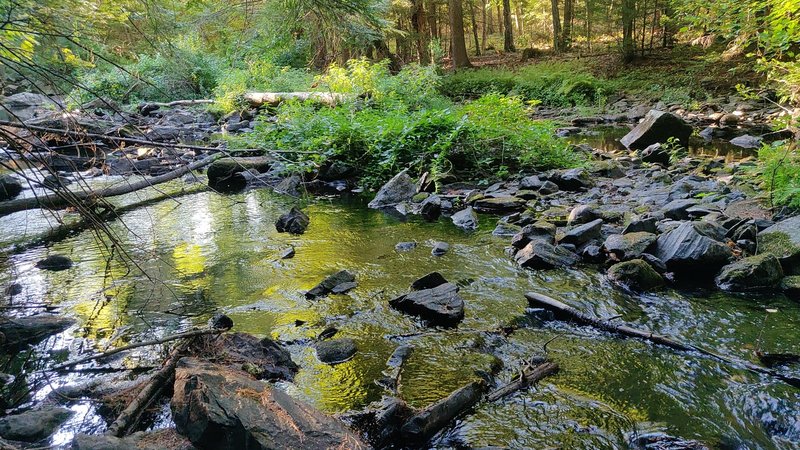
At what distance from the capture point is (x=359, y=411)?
138 inches

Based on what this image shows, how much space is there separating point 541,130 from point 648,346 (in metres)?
7.52

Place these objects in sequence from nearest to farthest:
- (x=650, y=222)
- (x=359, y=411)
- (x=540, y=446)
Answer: (x=540, y=446)
(x=359, y=411)
(x=650, y=222)

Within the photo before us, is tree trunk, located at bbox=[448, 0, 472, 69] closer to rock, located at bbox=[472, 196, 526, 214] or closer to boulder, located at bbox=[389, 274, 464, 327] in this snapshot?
rock, located at bbox=[472, 196, 526, 214]

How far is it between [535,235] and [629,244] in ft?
3.75

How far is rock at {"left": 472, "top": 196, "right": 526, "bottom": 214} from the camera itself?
8656 millimetres

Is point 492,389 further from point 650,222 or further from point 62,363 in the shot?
point 650,222

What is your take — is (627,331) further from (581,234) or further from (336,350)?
(336,350)

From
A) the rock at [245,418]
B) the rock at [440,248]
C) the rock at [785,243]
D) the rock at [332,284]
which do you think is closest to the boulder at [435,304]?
the rock at [332,284]

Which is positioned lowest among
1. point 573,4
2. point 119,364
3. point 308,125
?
point 119,364

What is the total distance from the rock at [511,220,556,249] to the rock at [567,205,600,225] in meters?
0.59

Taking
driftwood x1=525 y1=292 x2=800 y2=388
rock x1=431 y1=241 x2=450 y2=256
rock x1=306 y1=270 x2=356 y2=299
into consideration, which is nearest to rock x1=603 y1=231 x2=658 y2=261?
driftwood x1=525 y1=292 x2=800 y2=388

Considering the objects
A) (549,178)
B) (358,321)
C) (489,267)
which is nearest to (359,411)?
(358,321)

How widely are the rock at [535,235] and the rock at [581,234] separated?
154 mm

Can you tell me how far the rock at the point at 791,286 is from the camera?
5.05 m
